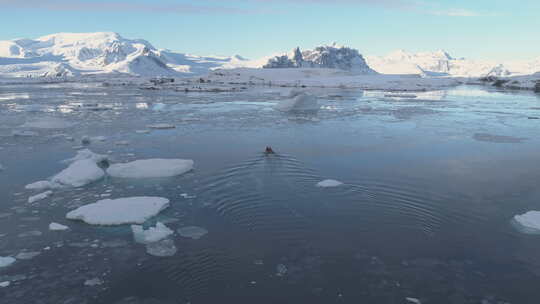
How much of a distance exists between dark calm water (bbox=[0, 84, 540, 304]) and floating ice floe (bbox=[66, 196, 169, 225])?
6.6 inches

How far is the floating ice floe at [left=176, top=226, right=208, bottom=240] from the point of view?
772cm

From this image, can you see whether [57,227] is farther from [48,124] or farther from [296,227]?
[48,124]

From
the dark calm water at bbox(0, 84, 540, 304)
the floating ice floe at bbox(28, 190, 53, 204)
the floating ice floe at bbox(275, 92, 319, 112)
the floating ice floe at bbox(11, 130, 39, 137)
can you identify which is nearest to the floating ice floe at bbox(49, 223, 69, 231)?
the dark calm water at bbox(0, 84, 540, 304)

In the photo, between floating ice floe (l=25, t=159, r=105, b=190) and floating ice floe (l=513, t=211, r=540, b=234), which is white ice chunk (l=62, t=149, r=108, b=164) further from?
floating ice floe (l=513, t=211, r=540, b=234)

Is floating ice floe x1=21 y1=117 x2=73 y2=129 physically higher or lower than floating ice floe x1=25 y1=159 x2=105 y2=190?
higher

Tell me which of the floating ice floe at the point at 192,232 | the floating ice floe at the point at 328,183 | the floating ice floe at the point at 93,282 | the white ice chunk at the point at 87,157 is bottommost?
the floating ice floe at the point at 93,282

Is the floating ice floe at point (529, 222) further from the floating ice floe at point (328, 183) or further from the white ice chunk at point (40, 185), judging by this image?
the white ice chunk at point (40, 185)

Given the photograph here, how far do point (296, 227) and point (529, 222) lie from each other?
4810mm

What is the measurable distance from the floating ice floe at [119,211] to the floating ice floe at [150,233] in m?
0.34

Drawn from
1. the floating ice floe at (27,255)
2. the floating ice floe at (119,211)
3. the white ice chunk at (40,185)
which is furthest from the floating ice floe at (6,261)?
the white ice chunk at (40,185)

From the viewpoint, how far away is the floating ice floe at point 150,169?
11430 millimetres

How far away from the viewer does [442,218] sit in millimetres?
8641

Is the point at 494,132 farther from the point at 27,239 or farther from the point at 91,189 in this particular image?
the point at 27,239

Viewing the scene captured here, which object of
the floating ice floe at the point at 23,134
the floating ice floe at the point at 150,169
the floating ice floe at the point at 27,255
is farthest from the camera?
the floating ice floe at the point at 23,134
